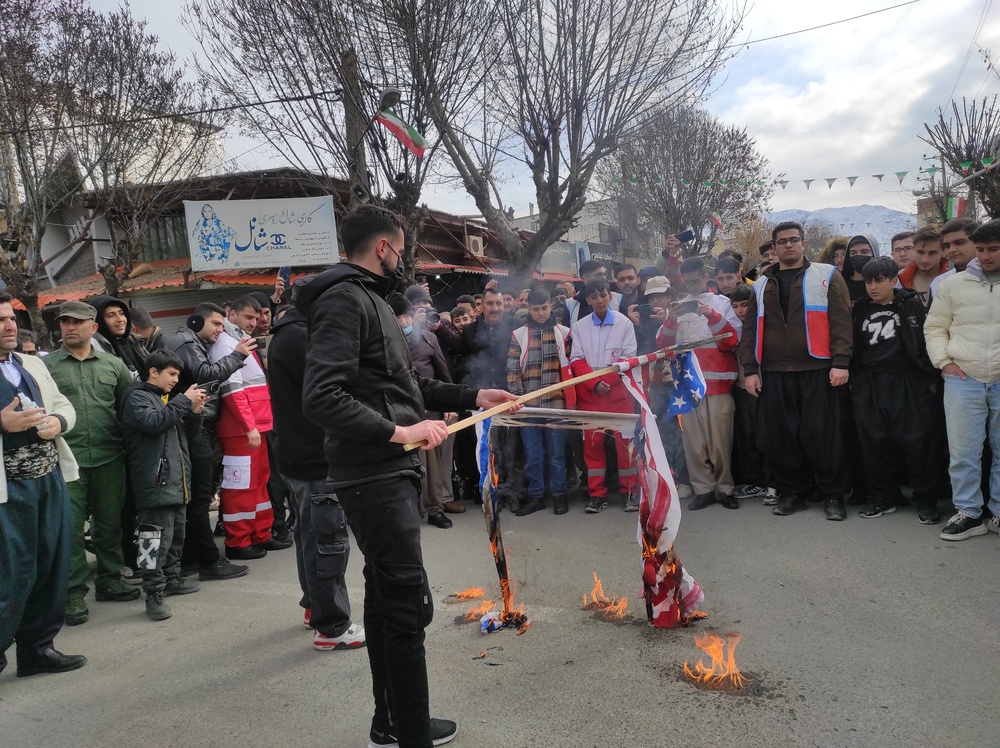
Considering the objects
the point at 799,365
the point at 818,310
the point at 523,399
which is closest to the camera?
the point at 523,399

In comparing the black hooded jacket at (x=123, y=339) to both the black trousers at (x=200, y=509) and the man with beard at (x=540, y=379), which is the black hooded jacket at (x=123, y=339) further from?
the man with beard at (x=540, y=379)

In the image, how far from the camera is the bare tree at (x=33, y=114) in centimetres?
1127

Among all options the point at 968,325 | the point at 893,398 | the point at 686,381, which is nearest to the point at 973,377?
the point at 968,325

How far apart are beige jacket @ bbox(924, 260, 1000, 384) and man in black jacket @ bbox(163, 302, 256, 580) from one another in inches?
195

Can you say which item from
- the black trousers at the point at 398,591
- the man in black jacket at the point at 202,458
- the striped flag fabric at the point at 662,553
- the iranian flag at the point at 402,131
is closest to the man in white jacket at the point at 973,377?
the striped flag fabric at the point at 662,553

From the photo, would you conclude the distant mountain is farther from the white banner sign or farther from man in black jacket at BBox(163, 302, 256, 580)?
the white banner sign

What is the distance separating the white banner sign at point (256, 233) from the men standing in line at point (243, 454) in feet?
34.3

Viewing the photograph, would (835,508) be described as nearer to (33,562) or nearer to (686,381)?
(686,381)

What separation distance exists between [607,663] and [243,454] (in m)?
3.54

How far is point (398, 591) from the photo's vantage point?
2.39 m

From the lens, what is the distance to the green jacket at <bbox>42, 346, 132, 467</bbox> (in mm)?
4387

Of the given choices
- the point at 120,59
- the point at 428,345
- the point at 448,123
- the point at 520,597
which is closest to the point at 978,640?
the point at 520,597

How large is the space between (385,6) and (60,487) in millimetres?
9225

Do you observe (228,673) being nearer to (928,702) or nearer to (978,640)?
(928,702)
